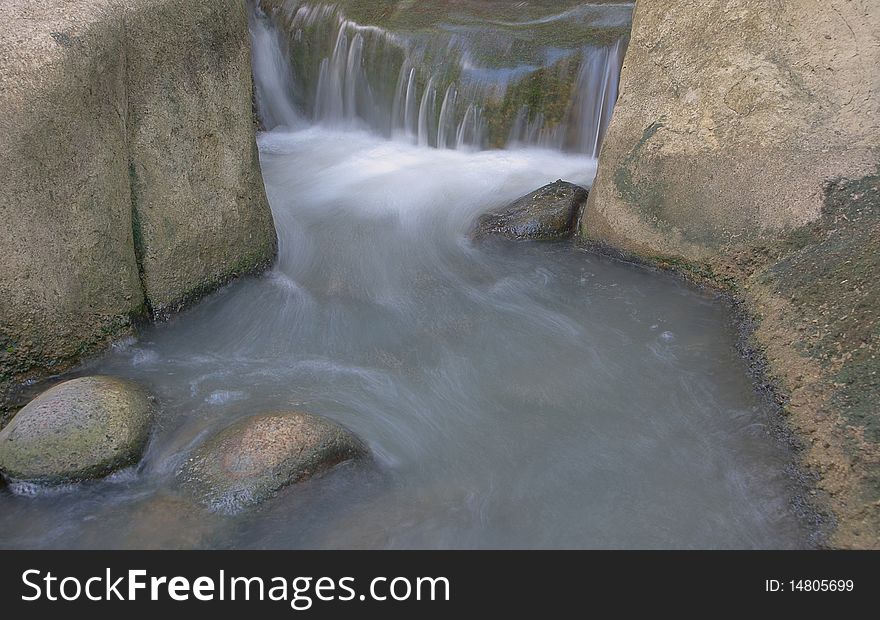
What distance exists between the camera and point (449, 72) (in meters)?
8.35

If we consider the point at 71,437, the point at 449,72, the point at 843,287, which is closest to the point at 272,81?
the point at 449,72

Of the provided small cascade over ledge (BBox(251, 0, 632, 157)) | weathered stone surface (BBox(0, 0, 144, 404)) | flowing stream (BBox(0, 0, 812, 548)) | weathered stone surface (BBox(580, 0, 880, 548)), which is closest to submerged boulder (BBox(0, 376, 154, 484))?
flowing stream (BBox(0, 0, 812, 548))

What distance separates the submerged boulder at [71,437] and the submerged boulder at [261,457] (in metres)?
0.36

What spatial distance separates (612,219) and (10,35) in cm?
410

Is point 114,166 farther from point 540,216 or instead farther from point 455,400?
point 540,216

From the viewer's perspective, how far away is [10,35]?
4090 millimetres

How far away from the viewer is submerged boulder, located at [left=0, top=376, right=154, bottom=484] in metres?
3.78

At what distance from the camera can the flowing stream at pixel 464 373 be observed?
364cm

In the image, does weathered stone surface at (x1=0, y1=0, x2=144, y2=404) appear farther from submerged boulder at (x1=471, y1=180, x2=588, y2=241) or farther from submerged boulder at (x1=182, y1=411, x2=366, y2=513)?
submerged boulder at (x1=471, y1=180, x2=588, y2=241)

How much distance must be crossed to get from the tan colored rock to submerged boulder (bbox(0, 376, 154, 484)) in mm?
3783

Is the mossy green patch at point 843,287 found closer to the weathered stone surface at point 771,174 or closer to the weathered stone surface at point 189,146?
the weathered stone surface at point 771,174

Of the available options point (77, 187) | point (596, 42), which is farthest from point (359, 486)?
point (596, 42)

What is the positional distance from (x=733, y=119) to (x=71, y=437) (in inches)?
178

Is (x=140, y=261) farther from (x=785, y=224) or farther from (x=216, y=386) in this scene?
(x=785, y=224)
